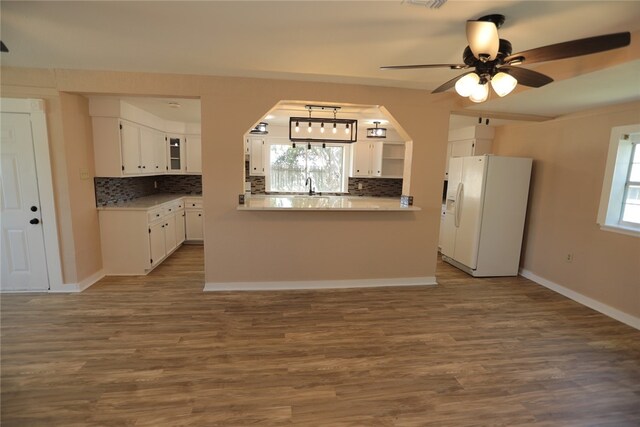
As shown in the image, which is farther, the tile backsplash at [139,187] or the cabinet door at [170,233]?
the cabinet door at [170,233]

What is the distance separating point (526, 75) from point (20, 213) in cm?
495

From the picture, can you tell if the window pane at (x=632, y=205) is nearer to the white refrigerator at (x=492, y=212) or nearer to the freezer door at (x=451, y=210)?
the white refrigerator at (x=492, y=212)

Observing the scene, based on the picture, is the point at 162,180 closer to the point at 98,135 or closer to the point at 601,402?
the point at 98,135

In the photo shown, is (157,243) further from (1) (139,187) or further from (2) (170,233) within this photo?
(1) (139,187)

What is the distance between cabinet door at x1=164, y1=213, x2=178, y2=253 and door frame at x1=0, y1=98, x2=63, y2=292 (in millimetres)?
1448

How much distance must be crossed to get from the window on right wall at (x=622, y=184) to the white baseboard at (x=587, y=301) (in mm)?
876

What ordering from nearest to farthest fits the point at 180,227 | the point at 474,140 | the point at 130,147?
the point at 130,147 → the point at 474,140 → the point at 180,227

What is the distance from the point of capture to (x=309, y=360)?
2.40 metres

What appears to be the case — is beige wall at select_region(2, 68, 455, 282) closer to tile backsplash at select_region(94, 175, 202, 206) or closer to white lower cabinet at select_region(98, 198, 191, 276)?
white lower cabinet at select_region(98, 198, 191, 276)

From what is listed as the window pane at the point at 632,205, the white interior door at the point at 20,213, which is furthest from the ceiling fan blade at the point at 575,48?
the white interior door at the point at 20,213

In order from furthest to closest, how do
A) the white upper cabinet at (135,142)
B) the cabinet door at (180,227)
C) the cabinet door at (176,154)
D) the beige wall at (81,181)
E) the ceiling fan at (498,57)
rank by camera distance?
1. the cabinet door at (176,154)
2. the cabinet door at (180,227)
3. the white upper cabinet at (135,142)
4. the beige wall at (81,181)
5. the ceiling fan at (498,57)

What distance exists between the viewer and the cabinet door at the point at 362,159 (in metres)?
6.17

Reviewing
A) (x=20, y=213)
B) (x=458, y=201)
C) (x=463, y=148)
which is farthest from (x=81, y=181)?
(x=463, y=148)

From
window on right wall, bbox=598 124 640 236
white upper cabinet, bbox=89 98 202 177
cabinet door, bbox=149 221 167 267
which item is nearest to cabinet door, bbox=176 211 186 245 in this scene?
cabinet door, bbox=149 221 167 267
